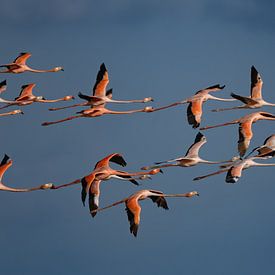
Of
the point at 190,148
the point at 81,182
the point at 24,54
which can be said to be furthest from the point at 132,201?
the point at 24,54

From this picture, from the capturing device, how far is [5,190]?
50.1 metres

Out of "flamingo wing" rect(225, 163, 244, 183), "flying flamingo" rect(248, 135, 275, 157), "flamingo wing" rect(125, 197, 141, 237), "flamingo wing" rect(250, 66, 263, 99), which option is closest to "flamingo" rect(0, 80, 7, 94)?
"flamingo wing" rect(250, 66, 263, 99)

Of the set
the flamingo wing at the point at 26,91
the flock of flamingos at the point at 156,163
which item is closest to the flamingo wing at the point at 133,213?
the flock of flamingos at the point at 156,163

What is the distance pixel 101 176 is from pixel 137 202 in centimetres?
161

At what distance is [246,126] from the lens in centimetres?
4984

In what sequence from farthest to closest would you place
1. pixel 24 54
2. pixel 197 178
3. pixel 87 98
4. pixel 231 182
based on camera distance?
pixel 24 54 < pixel 87 98 < pixel 197 178 < pixel 231 182

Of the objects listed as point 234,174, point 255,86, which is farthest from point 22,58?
point 234,174

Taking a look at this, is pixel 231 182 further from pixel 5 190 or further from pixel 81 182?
pixel 5 190

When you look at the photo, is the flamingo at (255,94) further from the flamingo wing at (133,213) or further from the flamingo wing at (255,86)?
the flamingo wing at (133,213)

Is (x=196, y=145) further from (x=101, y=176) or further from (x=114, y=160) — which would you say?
(x=101, y=176)

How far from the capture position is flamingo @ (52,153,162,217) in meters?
47.3

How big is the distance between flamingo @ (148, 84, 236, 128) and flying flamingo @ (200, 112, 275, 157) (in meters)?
1.08

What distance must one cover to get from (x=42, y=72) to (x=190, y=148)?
8.26m

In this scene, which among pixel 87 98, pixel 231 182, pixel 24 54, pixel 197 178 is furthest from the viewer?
pixel 24 54
